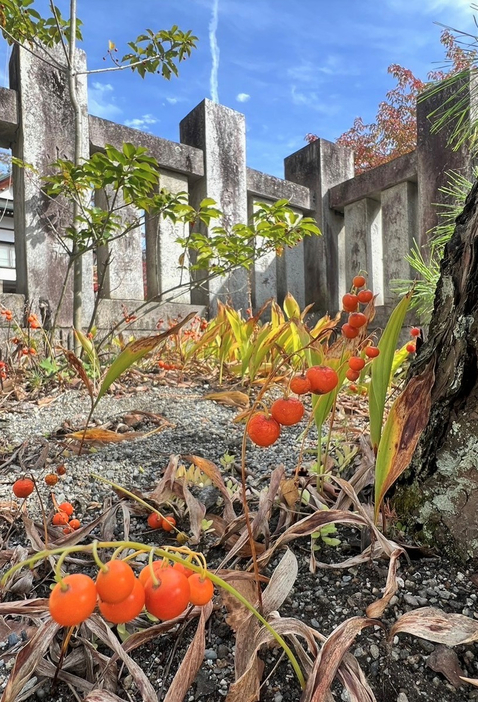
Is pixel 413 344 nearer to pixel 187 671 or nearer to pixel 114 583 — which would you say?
pixel 187 671

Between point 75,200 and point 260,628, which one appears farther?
point 75,200

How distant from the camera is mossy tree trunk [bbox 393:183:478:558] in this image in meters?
0.79

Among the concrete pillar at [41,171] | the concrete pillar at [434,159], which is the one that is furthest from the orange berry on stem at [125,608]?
the concrete pillar at [434,159]

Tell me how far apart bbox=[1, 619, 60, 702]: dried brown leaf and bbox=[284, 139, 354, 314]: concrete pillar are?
3.72m

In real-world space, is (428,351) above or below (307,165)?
below

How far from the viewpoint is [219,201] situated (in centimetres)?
370

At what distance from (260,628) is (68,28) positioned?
135 inches

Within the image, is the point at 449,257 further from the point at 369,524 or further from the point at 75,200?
the point at 75,200

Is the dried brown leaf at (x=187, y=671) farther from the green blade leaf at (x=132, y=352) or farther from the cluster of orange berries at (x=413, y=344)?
the cluster of orange berries at (x=413, y=344)

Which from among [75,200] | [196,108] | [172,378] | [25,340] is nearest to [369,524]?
[172,378]

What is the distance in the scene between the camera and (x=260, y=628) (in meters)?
0.63

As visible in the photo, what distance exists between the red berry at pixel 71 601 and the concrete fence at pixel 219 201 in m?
2.46

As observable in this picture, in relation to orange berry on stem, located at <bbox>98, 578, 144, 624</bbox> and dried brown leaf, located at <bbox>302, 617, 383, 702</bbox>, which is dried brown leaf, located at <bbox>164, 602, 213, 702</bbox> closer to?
dried brown leaf, located at <bbox>302, 617, 383, 702</bbox>

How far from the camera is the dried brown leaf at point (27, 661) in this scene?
569mm
